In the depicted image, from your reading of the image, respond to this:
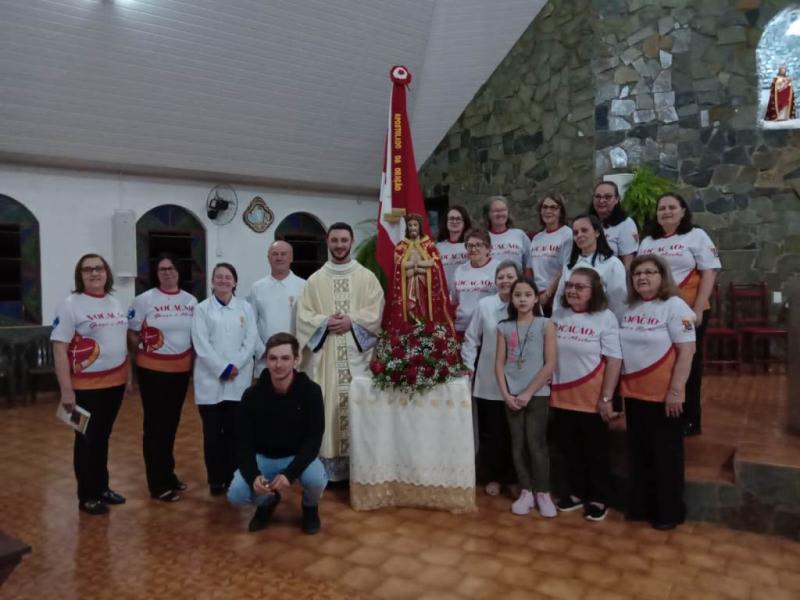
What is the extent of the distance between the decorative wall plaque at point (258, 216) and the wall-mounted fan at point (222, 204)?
201 mm

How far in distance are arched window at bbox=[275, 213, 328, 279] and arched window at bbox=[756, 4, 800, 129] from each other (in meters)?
6.07

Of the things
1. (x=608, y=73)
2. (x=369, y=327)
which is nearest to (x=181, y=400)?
(x=369, y=327)

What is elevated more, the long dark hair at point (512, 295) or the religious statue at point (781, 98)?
the religious statue at point (781, 98)

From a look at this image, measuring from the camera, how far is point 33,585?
2.66 m

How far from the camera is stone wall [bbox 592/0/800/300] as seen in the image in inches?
279

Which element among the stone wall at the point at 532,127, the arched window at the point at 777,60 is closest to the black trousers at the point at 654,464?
the stone wall at the point at 532,127

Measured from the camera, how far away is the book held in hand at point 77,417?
129 inches

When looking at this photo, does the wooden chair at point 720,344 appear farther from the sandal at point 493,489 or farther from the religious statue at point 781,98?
the sandal at point 493,489

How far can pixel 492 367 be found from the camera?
3561 millimetres

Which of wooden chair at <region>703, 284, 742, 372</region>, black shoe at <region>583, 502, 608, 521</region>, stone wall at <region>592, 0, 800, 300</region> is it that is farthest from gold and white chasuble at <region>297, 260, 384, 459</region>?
stone wall at <region>592, 0, 800, 300</region>

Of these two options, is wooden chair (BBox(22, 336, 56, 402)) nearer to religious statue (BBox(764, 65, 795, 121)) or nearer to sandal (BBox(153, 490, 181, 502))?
sandal (BBox(153, 490, 181, 502))

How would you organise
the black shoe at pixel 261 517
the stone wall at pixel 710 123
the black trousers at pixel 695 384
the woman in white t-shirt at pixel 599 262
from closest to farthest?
the black shoe at pixel 261 517
the woman in white t-shirt at pixel 599 262
the black trousers at pixel 695 384
the stone wall at pixel 710 123

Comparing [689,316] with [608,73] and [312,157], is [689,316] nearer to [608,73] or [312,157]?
[608,73]

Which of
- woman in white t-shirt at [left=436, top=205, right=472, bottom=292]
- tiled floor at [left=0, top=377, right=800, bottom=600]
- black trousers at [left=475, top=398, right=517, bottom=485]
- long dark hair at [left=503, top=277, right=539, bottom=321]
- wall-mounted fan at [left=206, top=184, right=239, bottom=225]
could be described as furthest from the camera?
wall-mounted fan at [left=206, top=184, right=239, bottom=225]
